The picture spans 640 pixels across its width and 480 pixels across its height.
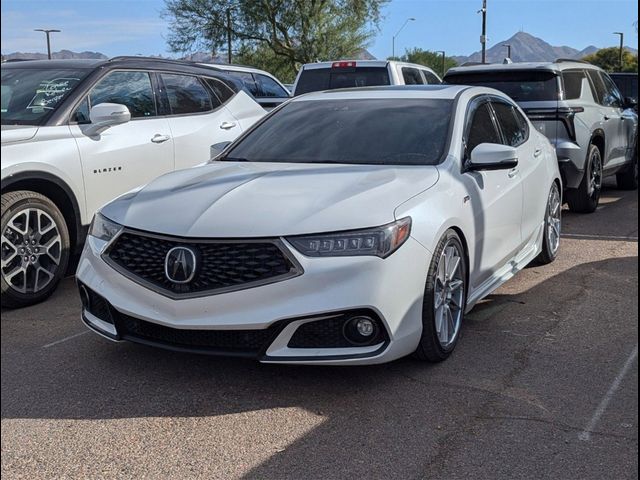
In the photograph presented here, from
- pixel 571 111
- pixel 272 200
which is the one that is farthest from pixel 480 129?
pixel 571 111

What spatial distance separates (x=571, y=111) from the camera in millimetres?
8828

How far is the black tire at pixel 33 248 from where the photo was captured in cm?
527

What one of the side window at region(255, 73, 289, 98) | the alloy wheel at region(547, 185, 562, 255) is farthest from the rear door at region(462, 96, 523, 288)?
the side window at region(255, 73, 289, 98)

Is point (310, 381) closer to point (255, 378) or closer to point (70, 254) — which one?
point (255, 378)

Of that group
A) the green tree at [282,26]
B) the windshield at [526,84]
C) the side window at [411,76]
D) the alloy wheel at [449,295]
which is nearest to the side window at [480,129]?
the alloy wheel at [449,295]

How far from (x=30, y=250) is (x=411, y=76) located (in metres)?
9.07

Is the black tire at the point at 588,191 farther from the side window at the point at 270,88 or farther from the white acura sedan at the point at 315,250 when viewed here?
the side window at the point at 270,88

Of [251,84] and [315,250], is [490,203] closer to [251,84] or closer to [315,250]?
[315,250]

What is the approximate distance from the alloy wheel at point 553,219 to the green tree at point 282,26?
30925 millimetres

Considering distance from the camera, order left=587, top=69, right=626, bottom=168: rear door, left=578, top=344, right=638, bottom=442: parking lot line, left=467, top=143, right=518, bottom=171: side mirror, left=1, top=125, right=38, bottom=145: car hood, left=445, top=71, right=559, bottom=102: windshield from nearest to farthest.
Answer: left=578, top=344, right=638, bottom=442: parking lot line < left=467, top=143, right=518, bottom=171: side mirror < left=1, top=125, right=38, bottom=145: car hood < left=445, top=71, right=559, bottom=102: windshield < left=587, top=69, right=626, bottom=168: rear door

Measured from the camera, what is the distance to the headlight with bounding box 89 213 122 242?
420 centimetres

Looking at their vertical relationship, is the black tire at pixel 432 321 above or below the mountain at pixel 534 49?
below

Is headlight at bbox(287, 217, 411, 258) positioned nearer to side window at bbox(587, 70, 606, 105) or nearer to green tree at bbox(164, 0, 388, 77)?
side window at bbox(587, 70, 606, 105)

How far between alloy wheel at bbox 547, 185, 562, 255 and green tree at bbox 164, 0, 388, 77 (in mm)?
30925
